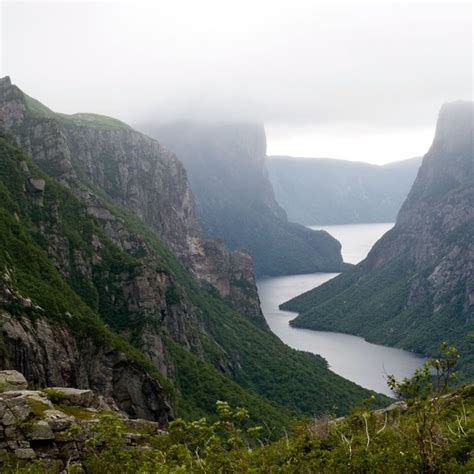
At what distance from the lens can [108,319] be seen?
290 ft

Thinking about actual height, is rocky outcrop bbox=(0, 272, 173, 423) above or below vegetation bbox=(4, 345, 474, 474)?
below

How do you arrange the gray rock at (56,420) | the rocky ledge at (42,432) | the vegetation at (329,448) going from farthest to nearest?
the gray rock at (56,420) < the rocky ledge at (42,432) < the vegetation at (329,448)

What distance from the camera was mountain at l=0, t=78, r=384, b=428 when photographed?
2381 inches

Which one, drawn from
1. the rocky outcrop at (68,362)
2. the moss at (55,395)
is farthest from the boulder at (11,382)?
the rocky outcrop at (68,362)

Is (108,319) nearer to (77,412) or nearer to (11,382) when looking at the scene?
(11,382)

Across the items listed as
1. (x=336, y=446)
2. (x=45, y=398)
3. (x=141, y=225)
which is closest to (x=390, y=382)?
(x=336, y=446)

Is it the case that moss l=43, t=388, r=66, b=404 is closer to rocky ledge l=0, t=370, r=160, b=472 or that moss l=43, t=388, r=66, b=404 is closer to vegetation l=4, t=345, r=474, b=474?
rocky ledge l=0, t=370, r=160, b=472

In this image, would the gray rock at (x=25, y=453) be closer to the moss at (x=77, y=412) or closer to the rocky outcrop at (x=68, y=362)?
the moss at (x=77, y=412)

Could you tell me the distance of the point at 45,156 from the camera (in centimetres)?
13638

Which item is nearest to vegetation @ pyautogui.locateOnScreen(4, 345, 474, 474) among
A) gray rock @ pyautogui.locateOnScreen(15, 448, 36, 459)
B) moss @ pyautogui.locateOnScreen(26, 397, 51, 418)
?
gray rock @ pyautogui.locateOnScreen(15, 448, 36, 459)

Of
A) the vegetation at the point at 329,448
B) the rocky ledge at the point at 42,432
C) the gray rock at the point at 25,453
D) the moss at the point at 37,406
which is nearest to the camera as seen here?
the vegetation at the point at 329,448

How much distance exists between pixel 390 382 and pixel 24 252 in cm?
6077

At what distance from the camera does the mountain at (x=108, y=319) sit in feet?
198

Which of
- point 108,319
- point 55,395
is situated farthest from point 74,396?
point 108,319
